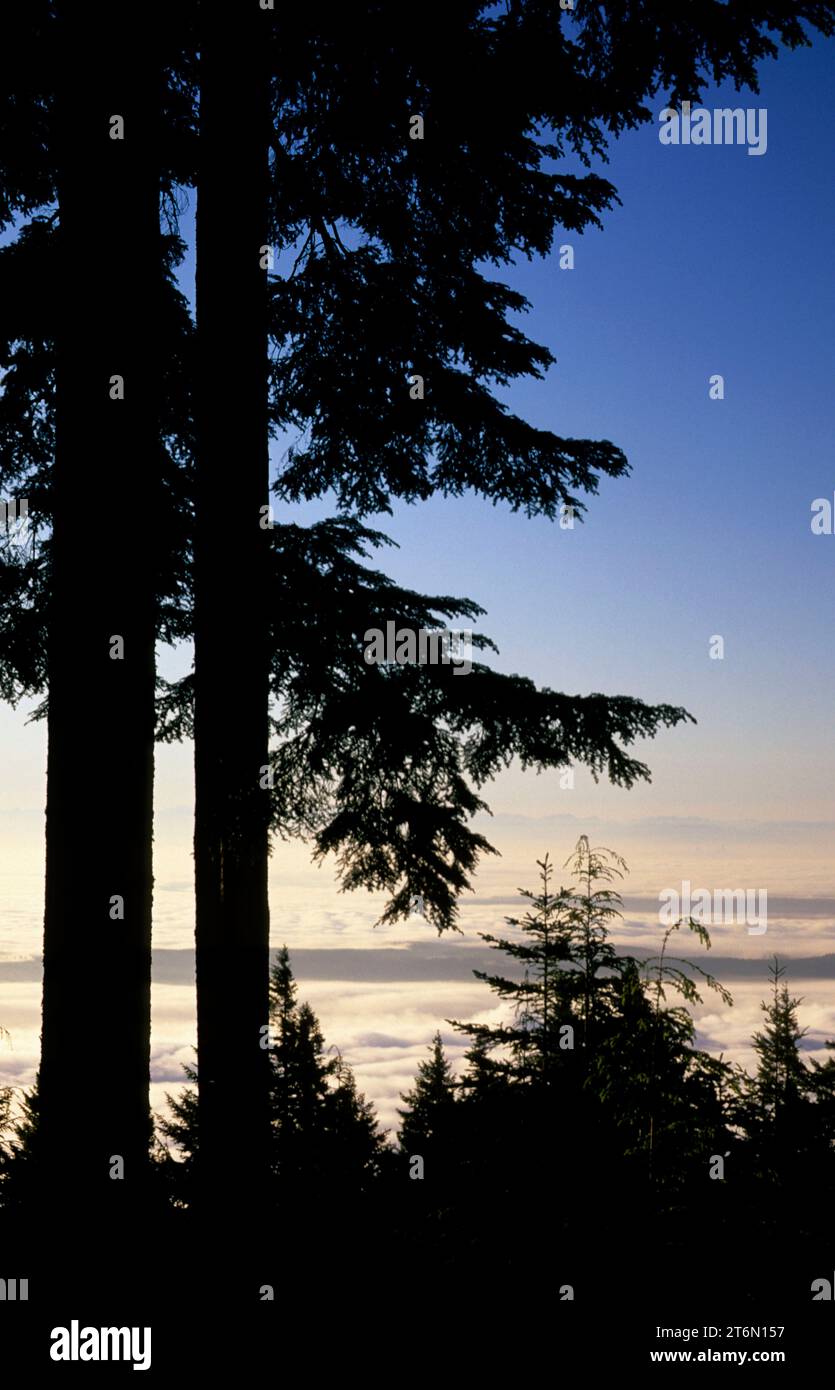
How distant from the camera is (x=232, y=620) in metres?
5.90

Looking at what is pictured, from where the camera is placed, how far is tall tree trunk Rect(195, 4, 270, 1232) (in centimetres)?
574

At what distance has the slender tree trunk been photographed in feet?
17.9

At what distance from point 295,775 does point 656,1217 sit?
6.00 metres

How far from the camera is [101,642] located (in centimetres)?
563

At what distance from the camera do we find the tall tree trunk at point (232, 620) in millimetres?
5742

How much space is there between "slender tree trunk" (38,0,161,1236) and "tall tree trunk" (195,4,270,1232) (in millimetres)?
334

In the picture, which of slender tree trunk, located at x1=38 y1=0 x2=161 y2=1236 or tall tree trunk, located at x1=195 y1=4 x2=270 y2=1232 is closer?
slender tree trunk, located at x1=38 y1=0 x2=161 y2=1236

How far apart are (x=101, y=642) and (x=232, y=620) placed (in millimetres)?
741

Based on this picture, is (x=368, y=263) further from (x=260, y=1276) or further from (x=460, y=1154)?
(x=460, y=1154)

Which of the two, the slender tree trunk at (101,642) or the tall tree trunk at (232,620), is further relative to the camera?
the tall tree trunk at (232,620)

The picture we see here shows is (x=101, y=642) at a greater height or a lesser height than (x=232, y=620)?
lesser

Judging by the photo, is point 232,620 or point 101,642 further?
point 232,620

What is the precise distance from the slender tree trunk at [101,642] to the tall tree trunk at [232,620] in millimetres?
334

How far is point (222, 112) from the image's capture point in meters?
6.06
